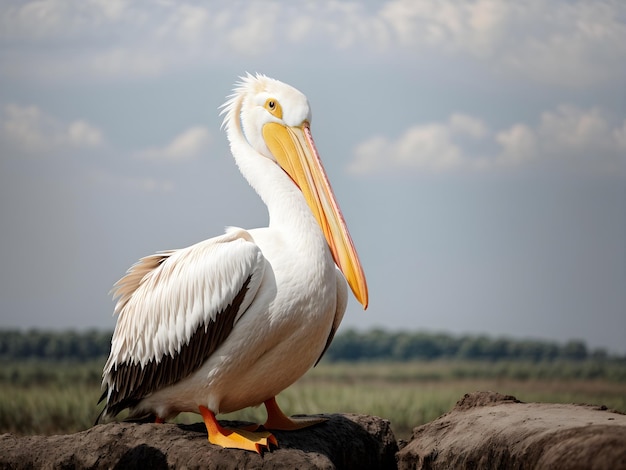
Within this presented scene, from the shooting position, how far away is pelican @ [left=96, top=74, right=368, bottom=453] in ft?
17.2

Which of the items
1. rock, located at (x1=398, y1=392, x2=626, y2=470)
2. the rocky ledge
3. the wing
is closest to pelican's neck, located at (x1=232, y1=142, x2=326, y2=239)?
the wing

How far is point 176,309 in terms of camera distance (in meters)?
5.47

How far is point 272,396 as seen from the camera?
580 cm

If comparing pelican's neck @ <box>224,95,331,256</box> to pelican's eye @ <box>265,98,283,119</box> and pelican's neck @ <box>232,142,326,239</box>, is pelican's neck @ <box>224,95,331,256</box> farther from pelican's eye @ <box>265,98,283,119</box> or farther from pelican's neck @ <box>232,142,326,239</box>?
pelican's eye @ <box>265,98,283,119</box>

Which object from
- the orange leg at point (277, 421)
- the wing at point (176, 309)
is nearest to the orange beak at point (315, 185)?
the wing at point (176, 309)

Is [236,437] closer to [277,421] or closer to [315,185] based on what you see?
[277,421]

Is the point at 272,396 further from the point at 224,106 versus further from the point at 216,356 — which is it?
the point at 224,106

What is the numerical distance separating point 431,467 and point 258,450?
1.11 meters

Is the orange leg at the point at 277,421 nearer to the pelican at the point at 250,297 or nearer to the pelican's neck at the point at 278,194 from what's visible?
the pelican at the point at 250,297

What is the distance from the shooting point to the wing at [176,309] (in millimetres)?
5266

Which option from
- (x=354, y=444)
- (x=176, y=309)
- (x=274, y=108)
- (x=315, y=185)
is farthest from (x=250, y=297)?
(x=354, y=444)

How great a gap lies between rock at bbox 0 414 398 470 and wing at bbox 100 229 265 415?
0.32m

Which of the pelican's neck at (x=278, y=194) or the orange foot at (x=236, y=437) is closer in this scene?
the orange foot at (x=236, y=437)

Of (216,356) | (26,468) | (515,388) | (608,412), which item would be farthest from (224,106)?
(515,388)
